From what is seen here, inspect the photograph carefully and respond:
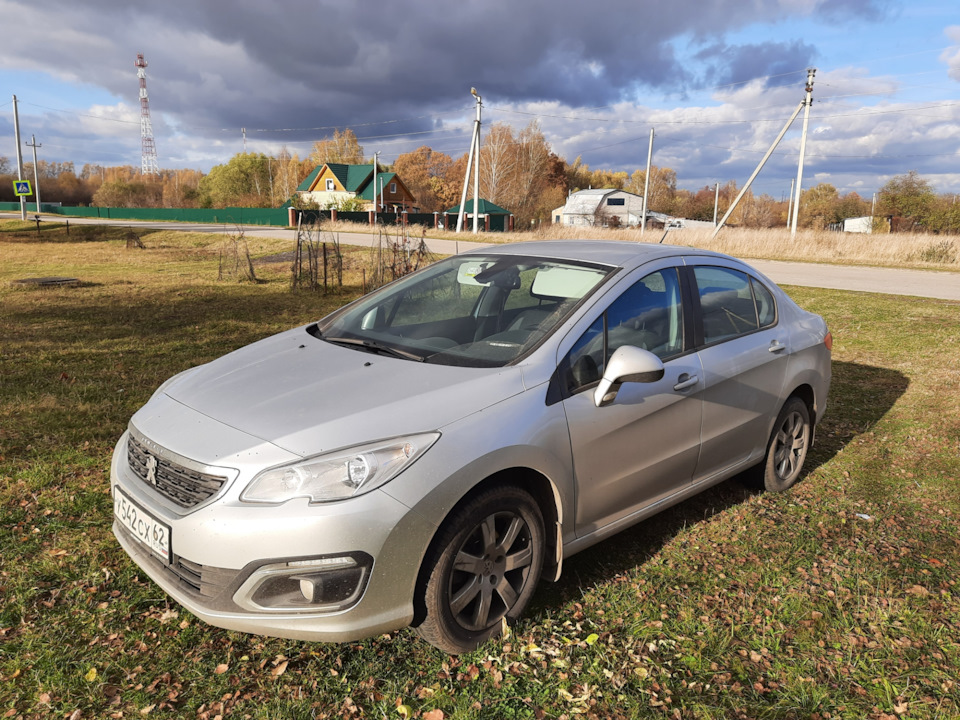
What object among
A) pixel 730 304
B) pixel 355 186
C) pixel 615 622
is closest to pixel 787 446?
pixel 730 304

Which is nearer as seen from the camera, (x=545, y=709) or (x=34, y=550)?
(x=545, y=709)

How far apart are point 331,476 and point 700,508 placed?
2778 mm

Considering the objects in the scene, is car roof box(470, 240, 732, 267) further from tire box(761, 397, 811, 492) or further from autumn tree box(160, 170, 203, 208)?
autumn tree box(160, 170, 203, 208)

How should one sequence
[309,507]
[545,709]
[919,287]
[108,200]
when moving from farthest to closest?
[108,200] < [919,287] < [545,709] < [309,507]

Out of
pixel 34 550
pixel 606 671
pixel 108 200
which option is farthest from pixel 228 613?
pixel 108 200

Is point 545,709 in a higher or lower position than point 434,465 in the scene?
lower

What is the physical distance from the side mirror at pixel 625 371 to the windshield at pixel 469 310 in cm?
34

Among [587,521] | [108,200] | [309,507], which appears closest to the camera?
[309,507]

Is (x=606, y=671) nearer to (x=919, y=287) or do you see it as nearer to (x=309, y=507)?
(x=309, y=507)

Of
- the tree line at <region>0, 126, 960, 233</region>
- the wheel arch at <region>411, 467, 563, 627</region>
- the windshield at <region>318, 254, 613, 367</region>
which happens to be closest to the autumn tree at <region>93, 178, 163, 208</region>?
the tree line at <region>0, 126, 960, 233</region>

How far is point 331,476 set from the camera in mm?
2297

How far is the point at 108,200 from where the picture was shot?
290 ft

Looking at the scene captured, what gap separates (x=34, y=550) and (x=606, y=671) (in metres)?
2.98

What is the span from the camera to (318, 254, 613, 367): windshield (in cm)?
308
